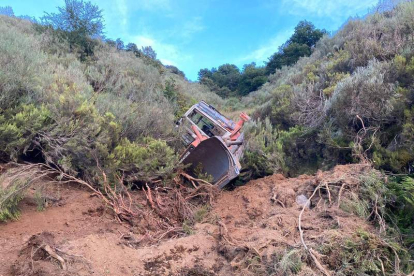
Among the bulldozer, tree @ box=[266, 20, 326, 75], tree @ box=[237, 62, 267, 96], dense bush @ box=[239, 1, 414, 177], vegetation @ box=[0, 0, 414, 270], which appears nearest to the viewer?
vegetation @ box=[0, 0, 414, 270]

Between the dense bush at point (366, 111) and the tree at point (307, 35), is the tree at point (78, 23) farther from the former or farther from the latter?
the tree at point (307, 35)

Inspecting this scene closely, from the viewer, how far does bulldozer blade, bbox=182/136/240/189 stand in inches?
305

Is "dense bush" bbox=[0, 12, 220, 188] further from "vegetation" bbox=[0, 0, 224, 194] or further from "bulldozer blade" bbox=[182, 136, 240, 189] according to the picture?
"bulldozer blade" bbox=[182, 136, 240, 189]

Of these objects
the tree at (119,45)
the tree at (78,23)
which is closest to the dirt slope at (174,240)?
the tree at (78,23)

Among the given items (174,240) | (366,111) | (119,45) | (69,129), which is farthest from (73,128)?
(119,45)

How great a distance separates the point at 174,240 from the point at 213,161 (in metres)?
3.03

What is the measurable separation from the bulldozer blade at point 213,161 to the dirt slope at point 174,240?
1.43 m

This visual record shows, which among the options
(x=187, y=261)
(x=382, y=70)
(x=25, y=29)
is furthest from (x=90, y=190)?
(x=25, y=29)

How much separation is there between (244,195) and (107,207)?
293cm

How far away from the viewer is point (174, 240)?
5.30 metres

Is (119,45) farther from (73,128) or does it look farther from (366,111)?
(366,111)

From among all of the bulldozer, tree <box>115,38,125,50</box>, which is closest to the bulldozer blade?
the bulldozer

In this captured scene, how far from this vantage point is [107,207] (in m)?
5.96

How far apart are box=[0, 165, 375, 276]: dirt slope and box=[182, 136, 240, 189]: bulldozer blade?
1430 mm
